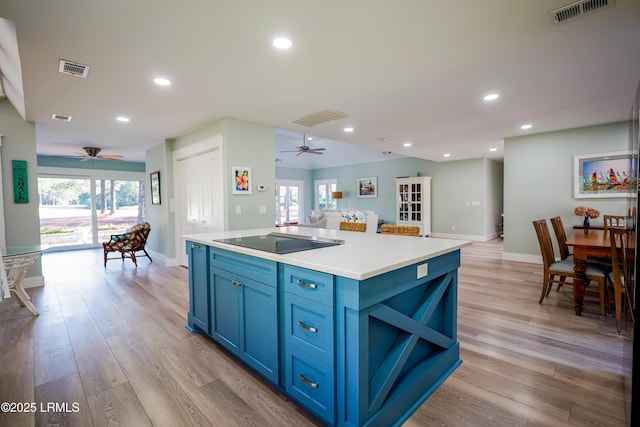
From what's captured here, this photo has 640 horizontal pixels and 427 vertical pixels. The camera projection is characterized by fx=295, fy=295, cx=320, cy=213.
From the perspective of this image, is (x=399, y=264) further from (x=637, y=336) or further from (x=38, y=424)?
(x=38, y=424)

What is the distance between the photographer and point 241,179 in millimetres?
4289

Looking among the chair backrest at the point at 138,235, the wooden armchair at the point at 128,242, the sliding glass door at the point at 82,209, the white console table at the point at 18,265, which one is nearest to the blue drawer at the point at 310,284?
the white console table at the point at 18,265

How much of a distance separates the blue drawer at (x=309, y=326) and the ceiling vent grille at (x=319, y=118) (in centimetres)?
293

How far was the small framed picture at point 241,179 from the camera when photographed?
A: 4223 mm

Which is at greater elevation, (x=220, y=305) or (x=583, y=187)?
(x=583, y=187)

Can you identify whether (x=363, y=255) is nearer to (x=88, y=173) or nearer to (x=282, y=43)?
(x=282, y=43)

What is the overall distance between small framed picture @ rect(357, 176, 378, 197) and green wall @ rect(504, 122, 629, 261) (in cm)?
481

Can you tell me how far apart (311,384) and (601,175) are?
577cm

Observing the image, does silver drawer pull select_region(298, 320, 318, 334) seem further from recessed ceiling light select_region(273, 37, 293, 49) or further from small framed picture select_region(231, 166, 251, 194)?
small framed picture select_region(231, 166, 251, 194)

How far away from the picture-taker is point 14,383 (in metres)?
1.96

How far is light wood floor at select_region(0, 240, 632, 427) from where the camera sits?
5.43ft

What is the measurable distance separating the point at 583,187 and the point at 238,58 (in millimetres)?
5674

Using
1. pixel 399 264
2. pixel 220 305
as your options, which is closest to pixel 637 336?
pixel 399 264

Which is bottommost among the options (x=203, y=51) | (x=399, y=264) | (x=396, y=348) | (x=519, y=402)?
(x=519, y=402)
